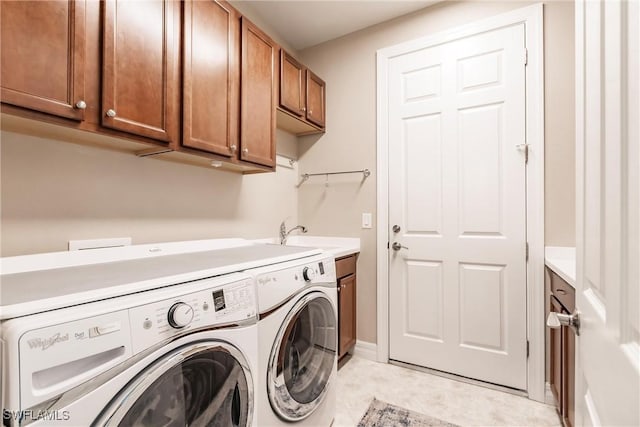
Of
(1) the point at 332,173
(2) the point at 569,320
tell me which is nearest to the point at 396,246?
(1) the point at 332,173

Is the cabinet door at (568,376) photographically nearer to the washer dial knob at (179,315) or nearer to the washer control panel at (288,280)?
the washer control panel at (288,280)

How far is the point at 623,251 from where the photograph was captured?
44 cm

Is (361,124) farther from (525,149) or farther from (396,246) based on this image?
(525,149)

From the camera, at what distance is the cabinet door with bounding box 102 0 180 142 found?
45.9 inches

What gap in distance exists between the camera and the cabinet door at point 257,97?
1788mm

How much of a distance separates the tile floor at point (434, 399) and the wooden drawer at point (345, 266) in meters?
0.69

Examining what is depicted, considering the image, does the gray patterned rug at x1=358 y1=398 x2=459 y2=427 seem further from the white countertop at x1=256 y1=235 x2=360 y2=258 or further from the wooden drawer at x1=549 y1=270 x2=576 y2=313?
→ the white countertop at x1=256 y1=235 x2=360 y2=258

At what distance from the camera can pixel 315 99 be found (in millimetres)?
2535

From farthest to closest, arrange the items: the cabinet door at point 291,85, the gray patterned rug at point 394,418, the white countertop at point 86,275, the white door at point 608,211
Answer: the cabinet door at point 291,85
the gray patterned rug at point 394,418
the white countertop at point 86,275
the white door at point 608,211

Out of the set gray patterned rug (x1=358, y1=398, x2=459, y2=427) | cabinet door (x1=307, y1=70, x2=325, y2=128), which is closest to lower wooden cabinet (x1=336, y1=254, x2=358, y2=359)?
gray patterned rug (x1=358, y1=398, x2=459, y2=427)

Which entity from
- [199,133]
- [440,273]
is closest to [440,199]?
[440,273]

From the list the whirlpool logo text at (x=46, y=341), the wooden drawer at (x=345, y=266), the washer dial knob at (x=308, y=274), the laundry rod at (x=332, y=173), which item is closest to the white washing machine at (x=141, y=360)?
the whirlpool logo text at (x=46, y=341)

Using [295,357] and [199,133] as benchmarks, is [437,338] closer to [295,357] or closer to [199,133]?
[295,357]

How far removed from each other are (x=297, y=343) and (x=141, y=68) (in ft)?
4.43
